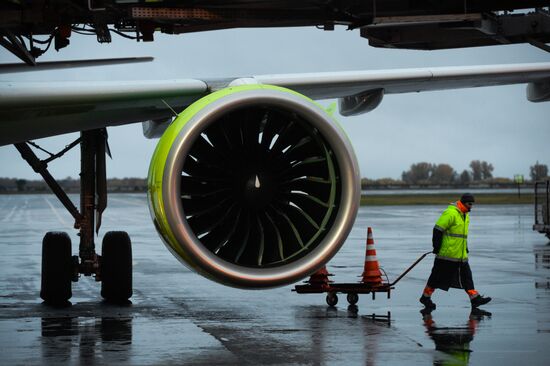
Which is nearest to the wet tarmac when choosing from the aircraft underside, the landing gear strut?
the landing gear strut

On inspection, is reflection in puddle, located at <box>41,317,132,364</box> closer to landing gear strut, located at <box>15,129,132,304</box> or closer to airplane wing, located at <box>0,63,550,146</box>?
landing gear strut, located at <box>15,129,132,304</box>

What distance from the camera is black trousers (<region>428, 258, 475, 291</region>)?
42.4 ft

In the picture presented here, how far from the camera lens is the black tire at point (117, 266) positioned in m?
12.5

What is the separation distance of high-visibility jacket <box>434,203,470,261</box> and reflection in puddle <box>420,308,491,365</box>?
96 centimetres

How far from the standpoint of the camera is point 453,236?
516 inches

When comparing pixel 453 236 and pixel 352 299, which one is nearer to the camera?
pixel 352 299

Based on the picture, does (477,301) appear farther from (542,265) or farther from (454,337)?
(542,265)

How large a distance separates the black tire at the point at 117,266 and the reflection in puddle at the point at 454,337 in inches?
138

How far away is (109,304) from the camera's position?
1284cm

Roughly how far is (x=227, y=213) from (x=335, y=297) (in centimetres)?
544

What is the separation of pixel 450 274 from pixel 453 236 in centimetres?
47

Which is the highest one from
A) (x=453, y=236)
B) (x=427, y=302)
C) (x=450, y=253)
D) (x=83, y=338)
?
(x=453, y=236)

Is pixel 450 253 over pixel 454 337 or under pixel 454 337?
over

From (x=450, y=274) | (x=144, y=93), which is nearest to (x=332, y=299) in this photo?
(x=450, y=274)
